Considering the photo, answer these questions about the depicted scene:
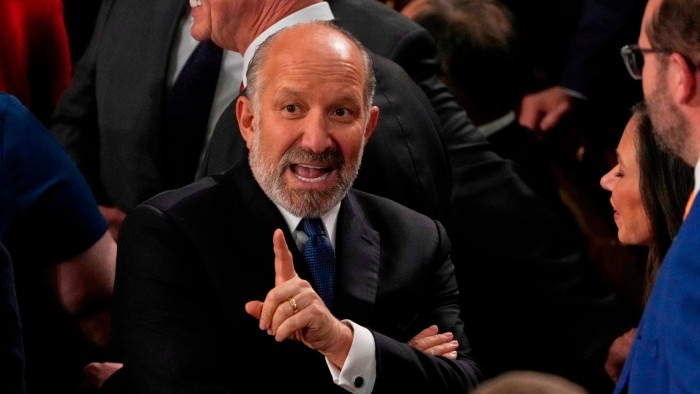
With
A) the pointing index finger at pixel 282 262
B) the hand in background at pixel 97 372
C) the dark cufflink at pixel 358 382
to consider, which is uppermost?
the pointing index finger at pixel 282 262

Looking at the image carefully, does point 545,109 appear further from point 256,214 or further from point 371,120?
point 256,214

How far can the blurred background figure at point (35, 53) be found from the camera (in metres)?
3.90

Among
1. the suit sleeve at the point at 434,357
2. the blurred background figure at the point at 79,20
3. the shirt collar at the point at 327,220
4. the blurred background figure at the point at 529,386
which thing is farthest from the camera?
the blurred background figure at the point at 79,20

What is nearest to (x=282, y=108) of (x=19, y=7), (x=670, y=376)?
(x=670, y=376)

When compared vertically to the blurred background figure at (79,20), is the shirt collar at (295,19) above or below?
above

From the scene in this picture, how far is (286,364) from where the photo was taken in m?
2.79

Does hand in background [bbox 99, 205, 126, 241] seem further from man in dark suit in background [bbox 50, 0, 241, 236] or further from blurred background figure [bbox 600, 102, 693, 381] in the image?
blurred background figure [bbox 600, 102, 693, 381]

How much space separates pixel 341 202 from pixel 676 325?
951mm

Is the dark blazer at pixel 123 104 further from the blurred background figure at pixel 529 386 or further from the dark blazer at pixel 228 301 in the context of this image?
the blurred background figure at pixel 529 386

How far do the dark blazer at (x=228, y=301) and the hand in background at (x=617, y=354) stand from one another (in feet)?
3.89

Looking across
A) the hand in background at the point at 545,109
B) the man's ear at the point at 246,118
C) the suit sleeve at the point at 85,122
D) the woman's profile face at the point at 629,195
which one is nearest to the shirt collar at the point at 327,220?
A: the man's ear at the point at 246,118

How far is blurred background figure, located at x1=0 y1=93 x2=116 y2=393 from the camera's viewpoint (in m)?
3.13

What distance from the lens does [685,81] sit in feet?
7.86

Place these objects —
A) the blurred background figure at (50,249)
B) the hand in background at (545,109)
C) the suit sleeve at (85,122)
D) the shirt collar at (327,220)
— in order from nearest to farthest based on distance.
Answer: the shirt collar at (327,220) → the blurred background figure at (50,249) → the suit sleeve at (85,122) → the hand in background at (545,109)
